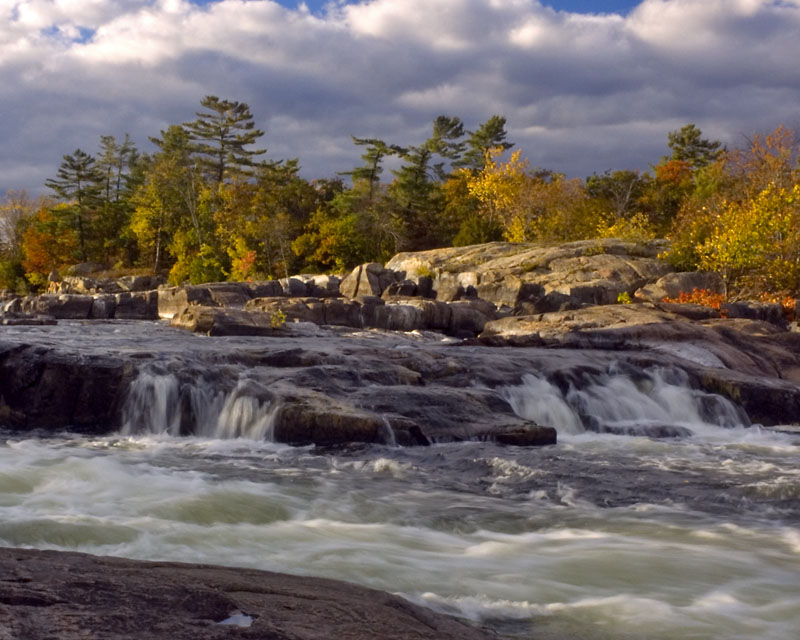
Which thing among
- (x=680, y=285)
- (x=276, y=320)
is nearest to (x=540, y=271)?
(x=680, y=285)

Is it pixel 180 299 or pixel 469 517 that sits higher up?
pixel 180 299

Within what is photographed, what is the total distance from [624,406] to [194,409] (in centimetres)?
695

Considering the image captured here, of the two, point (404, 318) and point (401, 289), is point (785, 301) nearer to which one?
point (404, 318)

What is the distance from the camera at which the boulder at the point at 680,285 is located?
109 feet

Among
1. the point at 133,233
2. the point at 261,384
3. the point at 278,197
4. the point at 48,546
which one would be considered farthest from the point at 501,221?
the point at 48,546

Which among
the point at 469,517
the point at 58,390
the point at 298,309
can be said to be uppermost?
the point at 298,309

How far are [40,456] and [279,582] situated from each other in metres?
6.01

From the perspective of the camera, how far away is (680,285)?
33.9m

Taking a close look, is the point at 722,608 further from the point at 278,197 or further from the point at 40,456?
the point at 278,197

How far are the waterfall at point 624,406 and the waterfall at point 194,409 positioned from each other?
415 centimetres

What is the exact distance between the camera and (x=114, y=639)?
265 cm

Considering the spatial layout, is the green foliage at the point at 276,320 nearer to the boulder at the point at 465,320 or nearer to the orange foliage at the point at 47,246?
the boulder at the point at 465,320

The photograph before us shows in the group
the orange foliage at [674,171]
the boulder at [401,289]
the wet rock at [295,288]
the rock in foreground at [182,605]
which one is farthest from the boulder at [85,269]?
the rock in foreground at [182,605]

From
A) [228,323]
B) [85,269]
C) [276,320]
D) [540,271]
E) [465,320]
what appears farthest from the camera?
[85,269]
